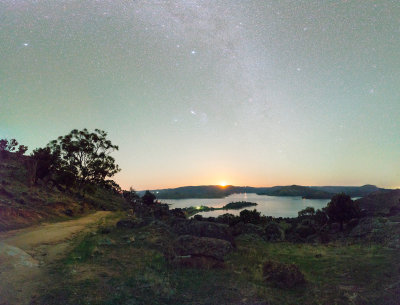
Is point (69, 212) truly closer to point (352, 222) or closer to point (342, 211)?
point (342, 211)

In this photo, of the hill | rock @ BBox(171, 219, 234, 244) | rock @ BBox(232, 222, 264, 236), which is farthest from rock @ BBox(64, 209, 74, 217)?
rock @ BBox(232, 222, 264, 236)

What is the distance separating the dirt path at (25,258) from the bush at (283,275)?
9083 mm

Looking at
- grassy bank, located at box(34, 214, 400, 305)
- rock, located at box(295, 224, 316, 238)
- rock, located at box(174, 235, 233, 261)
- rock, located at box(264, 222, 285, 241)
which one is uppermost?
rock, located at box(174, 235, 233, 261)

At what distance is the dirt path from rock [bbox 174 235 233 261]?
6467 millimetres

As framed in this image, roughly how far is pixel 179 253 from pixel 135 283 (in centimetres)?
371

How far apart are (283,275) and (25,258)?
12.0 m

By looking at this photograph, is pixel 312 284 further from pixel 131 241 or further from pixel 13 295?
pixel 131 241

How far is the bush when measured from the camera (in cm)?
956

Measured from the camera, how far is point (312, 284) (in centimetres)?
975

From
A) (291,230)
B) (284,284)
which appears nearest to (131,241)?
(284,284)

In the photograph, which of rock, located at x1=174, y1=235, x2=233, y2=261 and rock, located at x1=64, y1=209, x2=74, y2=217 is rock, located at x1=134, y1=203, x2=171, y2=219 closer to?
rock, located at x1=64, y1=209, x2=74, y2=217

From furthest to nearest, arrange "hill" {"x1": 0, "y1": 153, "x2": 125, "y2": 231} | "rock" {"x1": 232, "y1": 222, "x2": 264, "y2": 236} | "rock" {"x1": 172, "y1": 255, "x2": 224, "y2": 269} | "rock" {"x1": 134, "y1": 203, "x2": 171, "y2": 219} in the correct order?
"rock" {"x1": 134, "y1": 203, "x2": 171, "y2": 219}
"rock" {"x1": 232, "y1": 222, "x2": 264, "y2": 236}
"hill" {"x1": 0, "y1": 153, "x2": 125, "y2": 231}
"rock" {"x1": 172, "y1": 255, "x2": 224, "y2": 269}

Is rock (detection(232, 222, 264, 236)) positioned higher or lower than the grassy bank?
lower

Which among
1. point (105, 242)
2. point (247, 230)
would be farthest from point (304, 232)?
point (105, 242)
